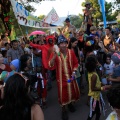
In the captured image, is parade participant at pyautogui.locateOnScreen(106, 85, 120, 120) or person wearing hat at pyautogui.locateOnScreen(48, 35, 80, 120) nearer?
parade participant at pyautogui.locateOnScreen(106, 85, 120, 120)

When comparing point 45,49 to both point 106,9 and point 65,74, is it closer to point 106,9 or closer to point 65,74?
point 65,74

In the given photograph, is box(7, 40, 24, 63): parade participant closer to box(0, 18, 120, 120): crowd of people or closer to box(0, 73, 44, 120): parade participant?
box(0, 18, 120, 120): crowd of people

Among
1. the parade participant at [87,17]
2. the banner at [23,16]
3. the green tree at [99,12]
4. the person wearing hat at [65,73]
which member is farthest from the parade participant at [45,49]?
the green tree at [99,12]

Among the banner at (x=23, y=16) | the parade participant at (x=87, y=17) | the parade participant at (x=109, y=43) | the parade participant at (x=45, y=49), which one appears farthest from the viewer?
the parade participant at (x=87, y=17)

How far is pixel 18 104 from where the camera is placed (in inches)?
73.2

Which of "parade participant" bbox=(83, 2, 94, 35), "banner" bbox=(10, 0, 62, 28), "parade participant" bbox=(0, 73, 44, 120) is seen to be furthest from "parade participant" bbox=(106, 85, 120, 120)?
"parade participant" bbox=(83, 2, 94, 35)

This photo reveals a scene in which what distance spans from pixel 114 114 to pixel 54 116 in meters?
2.76

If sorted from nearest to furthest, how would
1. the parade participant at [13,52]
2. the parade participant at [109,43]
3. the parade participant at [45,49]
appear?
1. the parade participant at [45,49]
2. the parade participant at [13,52]
3. the parade participant at [109,43]

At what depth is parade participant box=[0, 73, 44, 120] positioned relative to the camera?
1.86m

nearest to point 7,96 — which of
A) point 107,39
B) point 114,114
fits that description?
point 114,114

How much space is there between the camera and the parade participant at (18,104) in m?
1.86

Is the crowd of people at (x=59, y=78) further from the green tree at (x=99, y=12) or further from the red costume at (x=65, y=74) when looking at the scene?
the green tree at (x=99, y=12)

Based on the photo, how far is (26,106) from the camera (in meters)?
1.90

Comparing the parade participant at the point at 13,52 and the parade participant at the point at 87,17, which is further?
the parade participant at the point at 87,17
